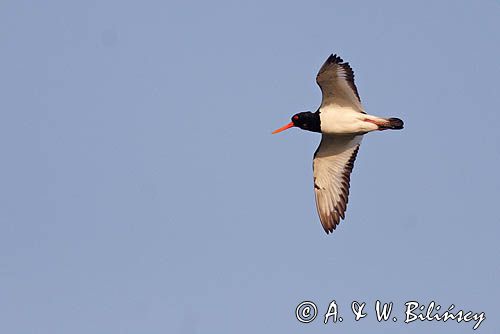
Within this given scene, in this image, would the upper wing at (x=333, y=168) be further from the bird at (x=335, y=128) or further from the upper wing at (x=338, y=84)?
the upper wing at (x=338, y=84)

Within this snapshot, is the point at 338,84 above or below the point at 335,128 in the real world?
above

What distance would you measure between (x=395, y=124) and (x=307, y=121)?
2.22m

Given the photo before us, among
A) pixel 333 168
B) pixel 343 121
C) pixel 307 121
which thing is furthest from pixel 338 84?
pixel 333 168

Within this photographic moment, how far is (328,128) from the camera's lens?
83.7 ft

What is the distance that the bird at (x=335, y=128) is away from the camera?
24828mm

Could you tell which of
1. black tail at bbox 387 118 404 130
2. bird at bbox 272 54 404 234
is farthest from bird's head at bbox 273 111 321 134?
black tail at bbox 387 118 404 130

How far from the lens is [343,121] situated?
25328 millimetres

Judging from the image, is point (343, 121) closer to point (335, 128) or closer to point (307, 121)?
point (335, 128)

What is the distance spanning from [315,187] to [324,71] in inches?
135

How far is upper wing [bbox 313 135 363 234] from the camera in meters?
26.4

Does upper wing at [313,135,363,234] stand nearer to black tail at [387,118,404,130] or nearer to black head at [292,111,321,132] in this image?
black head at [292,111,321,132]

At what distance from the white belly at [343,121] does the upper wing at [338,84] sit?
15cm

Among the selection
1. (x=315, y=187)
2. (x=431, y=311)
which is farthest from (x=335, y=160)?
(x=431, y=311)

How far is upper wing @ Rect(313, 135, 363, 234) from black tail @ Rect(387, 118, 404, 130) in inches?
72.6
